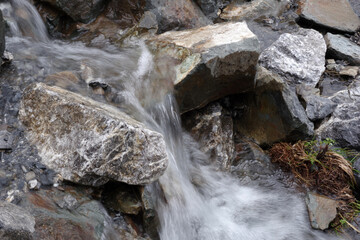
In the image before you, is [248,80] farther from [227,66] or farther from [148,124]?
[148,124]

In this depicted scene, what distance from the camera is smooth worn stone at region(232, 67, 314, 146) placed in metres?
4.45

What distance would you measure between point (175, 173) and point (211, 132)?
93cm

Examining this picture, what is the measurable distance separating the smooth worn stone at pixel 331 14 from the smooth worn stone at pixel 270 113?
2767 millimetres

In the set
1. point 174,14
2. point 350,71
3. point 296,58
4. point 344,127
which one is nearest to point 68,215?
point 174,14

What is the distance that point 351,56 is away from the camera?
6.09 meters

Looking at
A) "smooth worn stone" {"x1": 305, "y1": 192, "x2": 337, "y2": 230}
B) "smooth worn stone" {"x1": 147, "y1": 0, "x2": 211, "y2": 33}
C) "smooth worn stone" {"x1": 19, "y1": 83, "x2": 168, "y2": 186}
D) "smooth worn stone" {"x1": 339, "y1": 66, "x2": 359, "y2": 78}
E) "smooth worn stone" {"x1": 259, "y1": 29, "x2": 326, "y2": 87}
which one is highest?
"smooth worn stone" {"x1": 19, "y1": 83, "x2": 168, "y2": 186}

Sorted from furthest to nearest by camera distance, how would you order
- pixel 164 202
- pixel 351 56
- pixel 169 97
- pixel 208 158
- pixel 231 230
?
pixel 351 56
pixel 208 158
pixel 169 97
pixel 231 230
pixel 164 202

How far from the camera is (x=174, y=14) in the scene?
531 centimetres

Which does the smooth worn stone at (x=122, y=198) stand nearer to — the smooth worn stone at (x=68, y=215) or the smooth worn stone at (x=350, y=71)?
the smooth worn stone at (x=68, y=215)

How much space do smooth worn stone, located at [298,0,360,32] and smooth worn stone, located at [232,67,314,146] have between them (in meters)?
2.77

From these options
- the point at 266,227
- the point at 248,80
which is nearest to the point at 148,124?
the point at 248,80

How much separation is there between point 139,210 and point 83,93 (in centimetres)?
140

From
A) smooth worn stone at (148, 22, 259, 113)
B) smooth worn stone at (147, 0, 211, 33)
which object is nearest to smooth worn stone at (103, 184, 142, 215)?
smooth worn stone at (148, 22, 259, 113)

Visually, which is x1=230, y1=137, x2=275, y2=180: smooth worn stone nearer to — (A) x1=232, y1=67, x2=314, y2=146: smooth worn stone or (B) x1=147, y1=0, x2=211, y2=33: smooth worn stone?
(A) x1=232, y1=67, x2=314, y2=146: smooth worn stone
